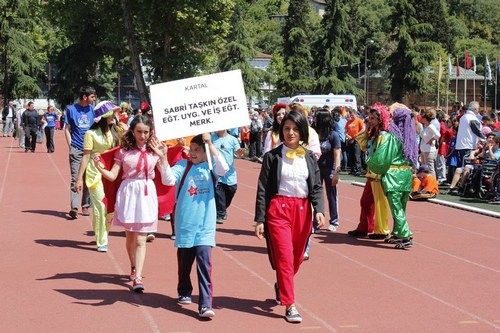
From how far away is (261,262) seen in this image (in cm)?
982

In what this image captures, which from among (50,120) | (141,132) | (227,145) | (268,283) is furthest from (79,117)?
(50,120)

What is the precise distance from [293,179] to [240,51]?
5782 centimetres

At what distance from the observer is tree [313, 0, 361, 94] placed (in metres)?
79.3

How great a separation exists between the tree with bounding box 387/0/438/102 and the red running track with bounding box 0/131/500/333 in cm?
6309

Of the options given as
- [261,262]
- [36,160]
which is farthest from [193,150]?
[36,160]

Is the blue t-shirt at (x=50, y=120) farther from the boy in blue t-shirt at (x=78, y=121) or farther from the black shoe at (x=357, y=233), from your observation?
the black shoe at (x=357, y=233)

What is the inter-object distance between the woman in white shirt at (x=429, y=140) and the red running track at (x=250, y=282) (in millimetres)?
5142

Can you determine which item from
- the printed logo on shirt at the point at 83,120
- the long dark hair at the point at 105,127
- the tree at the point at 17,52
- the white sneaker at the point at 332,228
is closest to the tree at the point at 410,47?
the tree at the point at 17,52

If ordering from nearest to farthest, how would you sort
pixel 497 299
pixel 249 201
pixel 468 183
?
pixel 497 299 → pixel 249 201 → pixel 468 183

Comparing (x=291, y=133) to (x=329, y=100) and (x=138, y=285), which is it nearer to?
(x=138, y=285)

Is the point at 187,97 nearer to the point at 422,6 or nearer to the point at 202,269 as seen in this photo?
the point at 202,269

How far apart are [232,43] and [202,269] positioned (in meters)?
57.9

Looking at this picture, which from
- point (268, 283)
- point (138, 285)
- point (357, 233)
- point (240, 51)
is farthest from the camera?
point (240, 51)

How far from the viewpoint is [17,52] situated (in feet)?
227
